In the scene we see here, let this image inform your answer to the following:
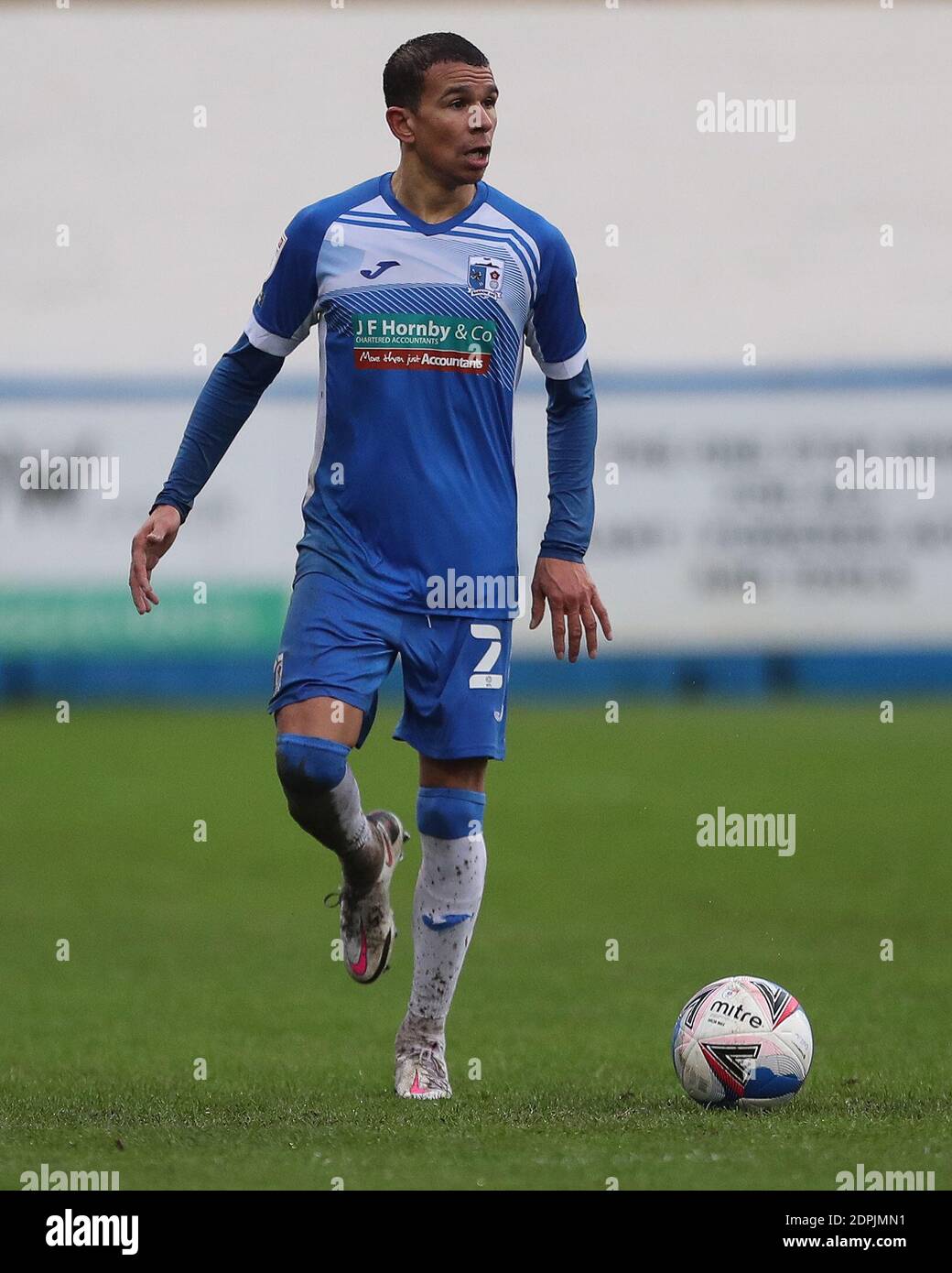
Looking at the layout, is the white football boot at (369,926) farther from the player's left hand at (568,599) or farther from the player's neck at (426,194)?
the player's neck at (426,194)

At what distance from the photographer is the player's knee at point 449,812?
5.03 metres

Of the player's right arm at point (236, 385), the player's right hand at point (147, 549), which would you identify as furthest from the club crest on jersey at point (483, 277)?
the player's right hand at point (147, 549)

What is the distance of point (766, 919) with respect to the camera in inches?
358

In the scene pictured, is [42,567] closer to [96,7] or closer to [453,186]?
[96,7]

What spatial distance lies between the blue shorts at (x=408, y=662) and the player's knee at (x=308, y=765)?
0.11 metres

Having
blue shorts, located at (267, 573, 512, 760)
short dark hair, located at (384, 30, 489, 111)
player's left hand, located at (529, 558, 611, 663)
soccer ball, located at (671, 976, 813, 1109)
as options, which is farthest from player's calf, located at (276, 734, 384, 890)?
short dark hair, located at (384, 30, 489, 111)

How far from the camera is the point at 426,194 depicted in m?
5.04

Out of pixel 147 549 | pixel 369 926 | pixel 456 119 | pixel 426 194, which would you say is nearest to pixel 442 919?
pixel 369 926

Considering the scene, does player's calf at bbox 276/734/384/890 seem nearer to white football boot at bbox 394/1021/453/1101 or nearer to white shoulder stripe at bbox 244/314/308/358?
white football boot at bbox 394/1021/453/1101

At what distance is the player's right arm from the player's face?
355mm

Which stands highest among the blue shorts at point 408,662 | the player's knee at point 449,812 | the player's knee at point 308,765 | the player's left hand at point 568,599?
the player's left hand at point 568,599

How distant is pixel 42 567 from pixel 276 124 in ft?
24.5

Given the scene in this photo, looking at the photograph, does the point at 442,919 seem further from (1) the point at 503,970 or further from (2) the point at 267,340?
(1) the point at 503,970

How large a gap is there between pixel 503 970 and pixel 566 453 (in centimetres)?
318
